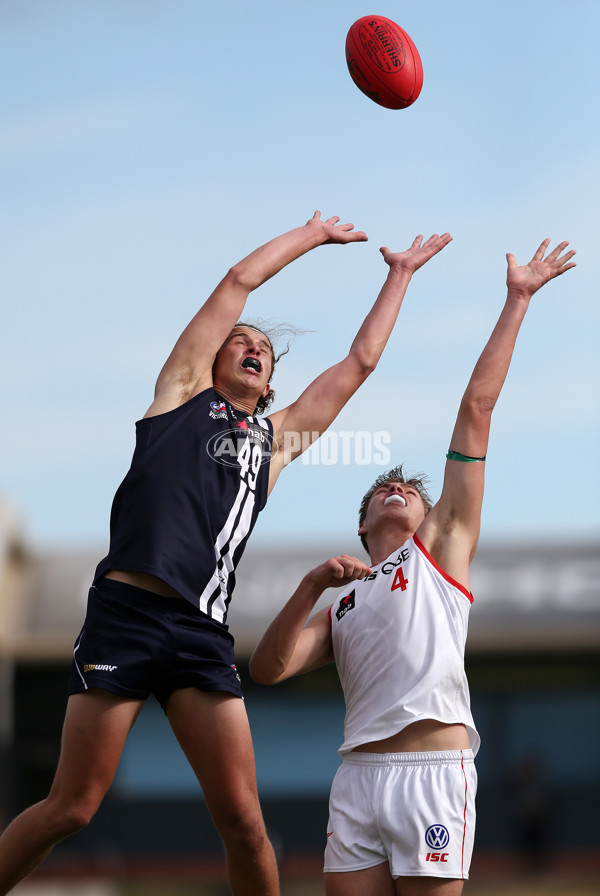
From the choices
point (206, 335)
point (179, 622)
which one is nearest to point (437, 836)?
point (179, 622)

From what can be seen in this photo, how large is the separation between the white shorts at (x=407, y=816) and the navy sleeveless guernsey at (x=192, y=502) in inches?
35.0

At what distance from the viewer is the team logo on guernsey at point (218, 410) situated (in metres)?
4.32

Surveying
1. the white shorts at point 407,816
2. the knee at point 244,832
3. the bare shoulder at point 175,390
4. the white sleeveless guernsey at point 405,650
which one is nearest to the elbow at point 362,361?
the bare shoulder at point 175,390

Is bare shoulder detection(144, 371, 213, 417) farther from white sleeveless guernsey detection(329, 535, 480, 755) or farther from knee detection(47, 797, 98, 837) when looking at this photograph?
knee detection(47, 797, 98, 837)

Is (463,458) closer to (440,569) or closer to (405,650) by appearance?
(440,569)

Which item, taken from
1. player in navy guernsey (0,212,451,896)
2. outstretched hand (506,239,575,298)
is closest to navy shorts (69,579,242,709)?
player in navy guernsey (0,212,451,896)

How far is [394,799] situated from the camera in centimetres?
383

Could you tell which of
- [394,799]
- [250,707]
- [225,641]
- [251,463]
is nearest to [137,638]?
[225,641]

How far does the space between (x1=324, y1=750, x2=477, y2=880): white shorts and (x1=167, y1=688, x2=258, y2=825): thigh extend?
40 centimetres

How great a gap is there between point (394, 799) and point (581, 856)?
1452 cm

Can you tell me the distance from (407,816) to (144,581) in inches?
54.0

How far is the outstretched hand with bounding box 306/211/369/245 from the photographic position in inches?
188

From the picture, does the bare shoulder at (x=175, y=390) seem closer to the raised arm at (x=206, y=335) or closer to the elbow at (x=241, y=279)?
the raised arm at (x=206, y=335)

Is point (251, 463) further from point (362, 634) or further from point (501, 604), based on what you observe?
point (501, 604)
